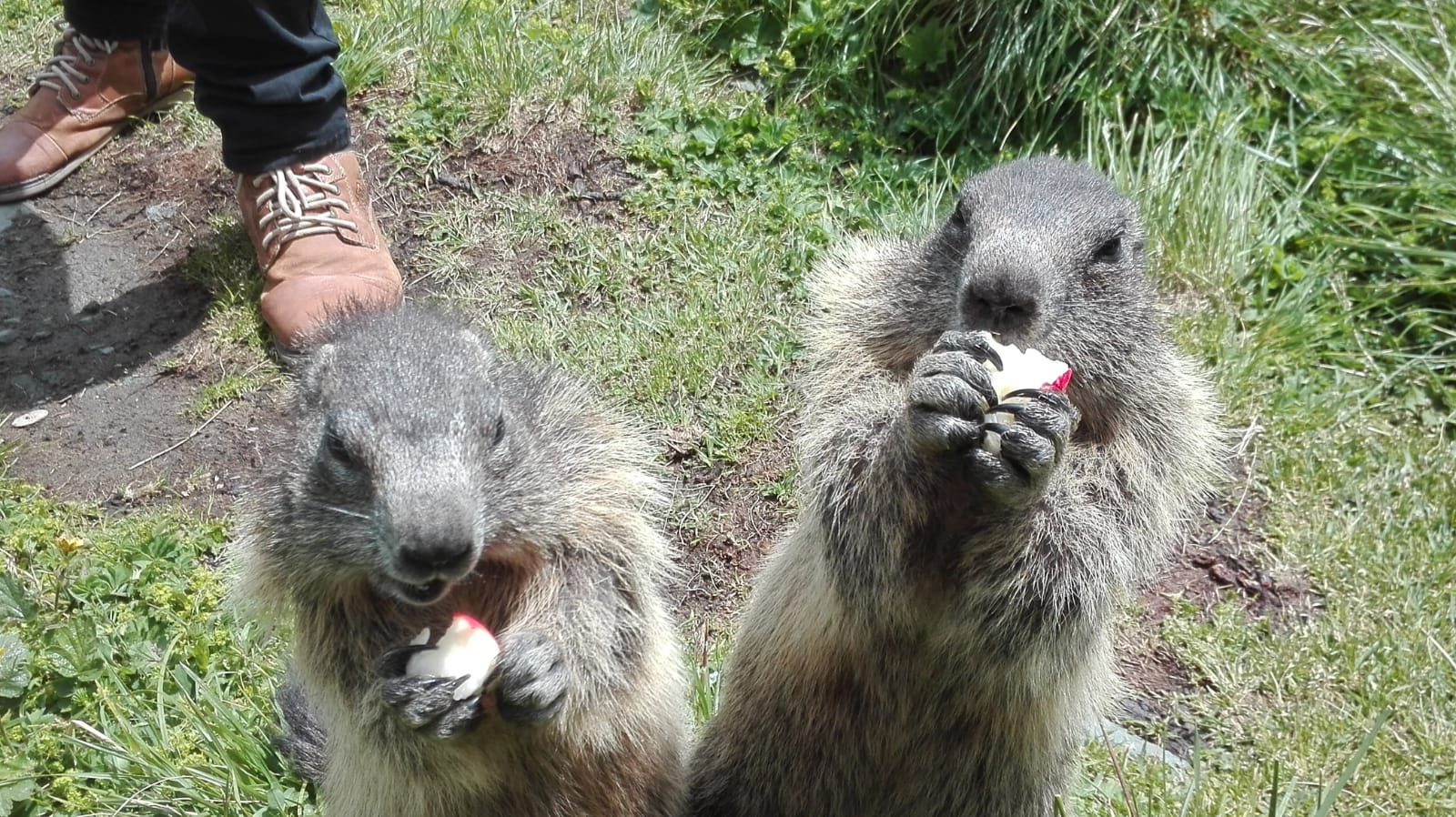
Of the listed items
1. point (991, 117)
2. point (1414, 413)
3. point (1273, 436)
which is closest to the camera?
point (1273, 436)

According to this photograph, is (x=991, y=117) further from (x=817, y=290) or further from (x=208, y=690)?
(x=208, y=690)

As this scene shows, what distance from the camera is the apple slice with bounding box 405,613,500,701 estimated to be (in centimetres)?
271

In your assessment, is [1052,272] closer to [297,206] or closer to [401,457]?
[401,457]

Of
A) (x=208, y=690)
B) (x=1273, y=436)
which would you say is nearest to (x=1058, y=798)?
(x=208, y=690)

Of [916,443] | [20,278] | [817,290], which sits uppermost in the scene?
[916,443]

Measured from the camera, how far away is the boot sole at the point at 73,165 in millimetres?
6055

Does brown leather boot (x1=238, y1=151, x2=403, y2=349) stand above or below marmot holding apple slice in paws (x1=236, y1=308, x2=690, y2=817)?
below

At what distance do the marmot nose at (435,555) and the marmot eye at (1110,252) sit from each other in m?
1.83

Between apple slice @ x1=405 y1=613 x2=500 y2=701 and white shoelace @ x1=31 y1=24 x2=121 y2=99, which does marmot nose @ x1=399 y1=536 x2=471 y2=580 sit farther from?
white shoelace @ x1=31 y1=24 x2=121 y2=99

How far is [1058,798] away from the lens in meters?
3.10

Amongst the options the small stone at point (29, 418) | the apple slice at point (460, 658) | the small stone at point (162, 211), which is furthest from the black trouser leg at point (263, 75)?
the apple slice at point (460, 658)

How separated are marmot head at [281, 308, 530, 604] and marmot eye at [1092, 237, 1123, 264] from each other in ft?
5.18

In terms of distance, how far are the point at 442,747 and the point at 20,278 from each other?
4.12 metres

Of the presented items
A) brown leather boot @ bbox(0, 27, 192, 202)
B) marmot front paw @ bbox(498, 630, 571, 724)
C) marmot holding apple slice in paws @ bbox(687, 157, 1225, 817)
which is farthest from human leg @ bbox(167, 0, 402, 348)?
marmot front paw @ bbox(498, 630, 571, 724)
